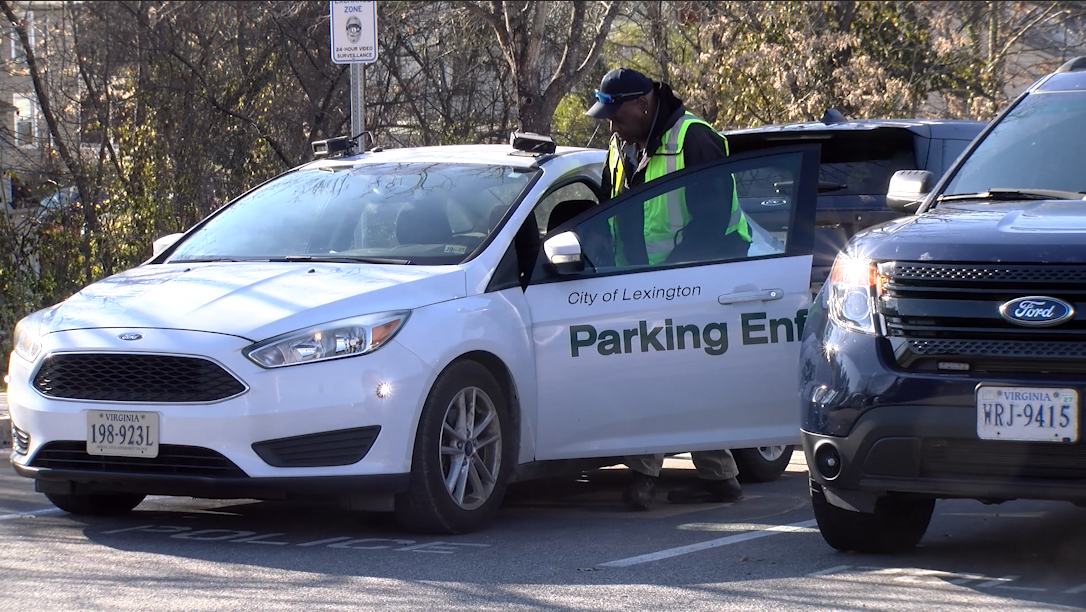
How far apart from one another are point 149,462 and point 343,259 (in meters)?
1.32

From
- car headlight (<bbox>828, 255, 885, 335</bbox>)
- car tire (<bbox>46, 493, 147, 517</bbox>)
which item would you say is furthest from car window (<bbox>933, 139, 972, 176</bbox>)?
car tire (<bbox>46, 493, 147, 517</bbox>)

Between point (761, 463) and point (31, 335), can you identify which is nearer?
point (31, 335)

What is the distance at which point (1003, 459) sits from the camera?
15.6ft

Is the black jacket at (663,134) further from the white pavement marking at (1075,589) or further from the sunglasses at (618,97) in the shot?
the white pavement marking at (1075,589)

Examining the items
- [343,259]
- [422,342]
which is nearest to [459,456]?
[422,342]

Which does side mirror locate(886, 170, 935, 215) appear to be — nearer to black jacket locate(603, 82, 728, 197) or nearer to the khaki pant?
black jacket locate(603, 82, 728, 197)

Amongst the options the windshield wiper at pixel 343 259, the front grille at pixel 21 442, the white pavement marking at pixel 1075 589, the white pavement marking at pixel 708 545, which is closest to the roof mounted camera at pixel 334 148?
the windshield wiper at pixel 343 259

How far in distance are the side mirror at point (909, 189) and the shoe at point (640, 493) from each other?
72.7 inches

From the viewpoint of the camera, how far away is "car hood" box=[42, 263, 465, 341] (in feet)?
19.1

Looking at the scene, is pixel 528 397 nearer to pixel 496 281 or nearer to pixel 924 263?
pixel 496 281

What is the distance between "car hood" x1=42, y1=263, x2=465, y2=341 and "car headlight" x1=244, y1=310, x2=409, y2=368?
33 mm

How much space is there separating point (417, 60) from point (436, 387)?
467 inches

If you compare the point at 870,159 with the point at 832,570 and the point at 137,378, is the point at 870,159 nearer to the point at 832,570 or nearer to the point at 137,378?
the point at 832,570

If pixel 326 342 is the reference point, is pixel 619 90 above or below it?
above
